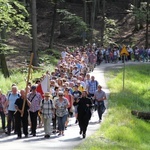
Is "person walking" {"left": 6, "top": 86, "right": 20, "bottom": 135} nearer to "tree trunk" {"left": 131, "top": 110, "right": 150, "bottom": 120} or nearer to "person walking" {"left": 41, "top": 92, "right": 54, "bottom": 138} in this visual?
"person walking" {"left": 41, "top": 92, "right": 54, "bottom": 138}

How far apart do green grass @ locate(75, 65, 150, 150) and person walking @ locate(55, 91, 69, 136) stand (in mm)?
1213

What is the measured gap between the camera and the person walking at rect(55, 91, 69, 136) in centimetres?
1570

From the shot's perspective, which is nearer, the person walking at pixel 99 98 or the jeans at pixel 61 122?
the jeans at pixel 61 122

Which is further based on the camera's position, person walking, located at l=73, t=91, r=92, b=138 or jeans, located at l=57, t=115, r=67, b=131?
jeans, located at l=57, t=115, r=67, b=131

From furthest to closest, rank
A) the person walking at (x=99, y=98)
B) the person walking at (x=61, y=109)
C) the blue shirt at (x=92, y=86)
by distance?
the blue shirt at (x=92, y=86)
the person walking at (x=99, y=98)
the person walking at (x=61, y=109)

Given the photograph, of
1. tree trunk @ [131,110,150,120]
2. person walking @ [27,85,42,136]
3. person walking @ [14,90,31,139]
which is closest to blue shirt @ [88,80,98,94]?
tree trunk @ [131,110,150,120]

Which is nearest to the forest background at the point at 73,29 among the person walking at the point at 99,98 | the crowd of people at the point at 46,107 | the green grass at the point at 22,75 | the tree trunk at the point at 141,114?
the green grass at the point at 22,75

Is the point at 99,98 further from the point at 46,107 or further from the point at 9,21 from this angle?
the point at 9,21

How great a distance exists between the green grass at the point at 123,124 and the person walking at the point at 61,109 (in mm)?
1213

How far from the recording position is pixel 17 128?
15.5 m

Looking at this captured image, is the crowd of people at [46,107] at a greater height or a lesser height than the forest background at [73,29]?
lesser

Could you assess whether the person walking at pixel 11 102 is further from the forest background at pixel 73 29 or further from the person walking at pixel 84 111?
the forest background at pixel 73 29

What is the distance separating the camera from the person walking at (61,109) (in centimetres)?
1570

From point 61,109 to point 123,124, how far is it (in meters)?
3.82
